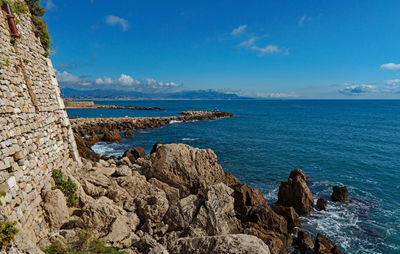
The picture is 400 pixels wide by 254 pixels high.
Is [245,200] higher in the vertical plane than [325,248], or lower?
higher

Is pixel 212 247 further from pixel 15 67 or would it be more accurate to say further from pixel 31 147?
pixel 15 67

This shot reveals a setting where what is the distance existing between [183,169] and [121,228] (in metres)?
6.70

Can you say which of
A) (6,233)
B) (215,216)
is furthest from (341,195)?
(6,233)

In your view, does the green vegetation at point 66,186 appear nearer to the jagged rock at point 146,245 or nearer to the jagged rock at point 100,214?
the jagged rock at point 100,214

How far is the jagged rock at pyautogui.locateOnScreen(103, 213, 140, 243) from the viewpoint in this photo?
7719mm

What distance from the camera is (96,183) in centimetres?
1172

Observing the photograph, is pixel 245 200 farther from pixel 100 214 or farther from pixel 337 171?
pixel 337 171

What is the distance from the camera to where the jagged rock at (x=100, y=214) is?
8312 millimetres

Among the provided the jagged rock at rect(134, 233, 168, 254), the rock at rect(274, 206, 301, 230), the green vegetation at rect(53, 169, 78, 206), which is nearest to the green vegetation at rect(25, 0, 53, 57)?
the green vegetation at rect(53, 169, 78, 206)

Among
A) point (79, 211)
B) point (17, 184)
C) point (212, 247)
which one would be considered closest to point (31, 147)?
point (17, 184)

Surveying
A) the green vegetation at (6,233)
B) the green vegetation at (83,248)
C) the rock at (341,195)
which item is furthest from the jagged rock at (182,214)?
the rock at (341,195)

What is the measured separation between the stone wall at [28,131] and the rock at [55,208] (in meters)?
0.25

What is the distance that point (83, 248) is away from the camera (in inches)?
265

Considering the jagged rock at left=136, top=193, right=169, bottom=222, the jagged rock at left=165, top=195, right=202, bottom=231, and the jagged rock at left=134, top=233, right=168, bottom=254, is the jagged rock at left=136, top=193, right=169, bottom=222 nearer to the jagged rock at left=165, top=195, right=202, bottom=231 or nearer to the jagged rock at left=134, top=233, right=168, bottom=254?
the jagged rock at left=165, top=195, right=202, bottom=231
